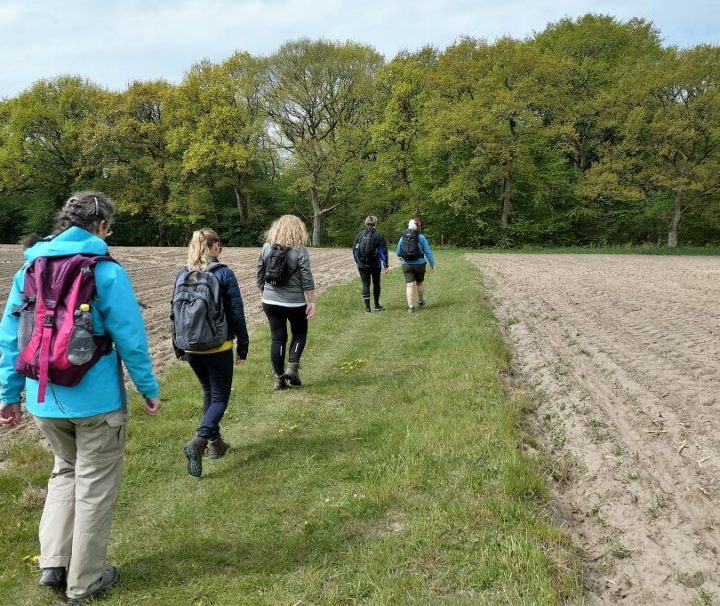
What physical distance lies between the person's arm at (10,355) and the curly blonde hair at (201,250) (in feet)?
5.41

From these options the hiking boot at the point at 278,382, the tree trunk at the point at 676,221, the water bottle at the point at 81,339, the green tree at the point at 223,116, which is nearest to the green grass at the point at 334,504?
the hiking boot at the point at 278,382

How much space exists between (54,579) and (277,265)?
3.88m

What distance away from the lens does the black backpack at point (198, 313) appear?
14.5 feet

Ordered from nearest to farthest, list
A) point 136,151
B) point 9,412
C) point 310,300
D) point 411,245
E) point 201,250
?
point 9,412 → point 201,250 → point 310,300 → point 411,245 → point 136,151

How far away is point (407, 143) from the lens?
4172 cm

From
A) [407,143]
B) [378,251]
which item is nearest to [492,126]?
[407,143]

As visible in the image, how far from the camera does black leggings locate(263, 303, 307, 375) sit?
21.5 feet

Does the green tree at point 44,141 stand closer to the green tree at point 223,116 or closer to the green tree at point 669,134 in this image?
the green tree at point 223,116

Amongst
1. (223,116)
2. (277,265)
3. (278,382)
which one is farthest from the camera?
(223,116)

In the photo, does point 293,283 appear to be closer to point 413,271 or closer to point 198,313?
point 198,313

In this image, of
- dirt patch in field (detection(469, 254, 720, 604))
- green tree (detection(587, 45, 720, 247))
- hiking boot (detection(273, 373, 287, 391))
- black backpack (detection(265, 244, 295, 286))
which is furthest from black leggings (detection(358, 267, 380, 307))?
green tree (detection(587, 45, 720, 247))

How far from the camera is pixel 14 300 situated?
2.98m

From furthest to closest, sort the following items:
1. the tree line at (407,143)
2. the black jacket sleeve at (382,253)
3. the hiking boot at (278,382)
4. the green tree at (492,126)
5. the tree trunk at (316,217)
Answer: the tree trunk at (316,217) < the green tree at (492,126) < the tree line at (407,143) < the black jacket sleeve at (382,253) < the hiking boot at (278,382)

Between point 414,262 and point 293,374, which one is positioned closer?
point 293,374
